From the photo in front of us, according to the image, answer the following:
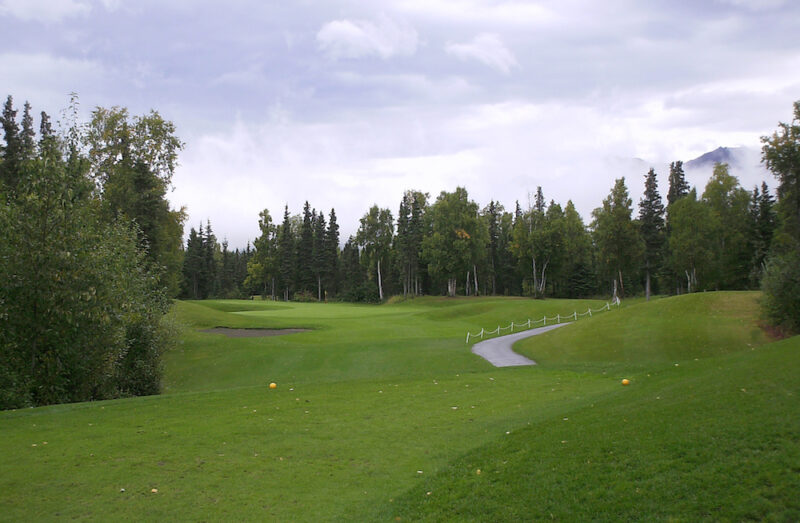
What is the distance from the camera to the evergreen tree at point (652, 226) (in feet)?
196

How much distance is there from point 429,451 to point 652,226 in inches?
2409

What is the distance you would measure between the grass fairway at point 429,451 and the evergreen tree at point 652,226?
4740cm

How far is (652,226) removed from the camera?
61.2m

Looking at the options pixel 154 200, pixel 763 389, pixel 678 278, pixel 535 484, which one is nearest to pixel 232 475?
pixel 535 484

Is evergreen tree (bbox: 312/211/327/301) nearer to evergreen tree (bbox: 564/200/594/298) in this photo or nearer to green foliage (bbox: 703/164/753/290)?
evergreen tree (bbox: 564/200/594/298)

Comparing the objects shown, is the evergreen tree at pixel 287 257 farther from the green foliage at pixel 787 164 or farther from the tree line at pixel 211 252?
the green foliage at pixel 787 164

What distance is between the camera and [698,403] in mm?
8586

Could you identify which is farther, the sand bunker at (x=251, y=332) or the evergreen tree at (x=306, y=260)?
the evergreen tree at (x=306, y=260)

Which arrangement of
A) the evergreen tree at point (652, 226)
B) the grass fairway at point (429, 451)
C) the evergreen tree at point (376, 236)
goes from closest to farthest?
1. the grass fairway at point (429, 451)
2. the evergreen tree at point (652, 226)
3. the evergreen tree at point (376, 236)

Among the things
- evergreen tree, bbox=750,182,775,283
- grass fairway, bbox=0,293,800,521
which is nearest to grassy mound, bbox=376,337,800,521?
grass fairway, bbox=0,293,800,521

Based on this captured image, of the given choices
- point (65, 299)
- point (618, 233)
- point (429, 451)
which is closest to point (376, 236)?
point (618, 233)

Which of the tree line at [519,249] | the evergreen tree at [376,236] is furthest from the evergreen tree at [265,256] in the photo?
the evergreen tree at [376,236]

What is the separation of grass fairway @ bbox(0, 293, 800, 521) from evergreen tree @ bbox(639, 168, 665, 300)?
47405mm

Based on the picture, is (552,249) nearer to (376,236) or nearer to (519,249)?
(519,249)
